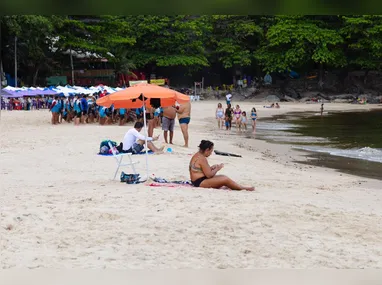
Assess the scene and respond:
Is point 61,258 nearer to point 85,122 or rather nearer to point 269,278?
point 269,278

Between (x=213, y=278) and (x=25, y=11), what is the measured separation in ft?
9.89

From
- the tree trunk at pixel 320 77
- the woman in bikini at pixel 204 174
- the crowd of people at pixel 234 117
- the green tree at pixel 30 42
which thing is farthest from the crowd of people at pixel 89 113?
the tree trunk at pixel 320 77

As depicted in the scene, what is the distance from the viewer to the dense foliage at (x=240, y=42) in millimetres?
48281

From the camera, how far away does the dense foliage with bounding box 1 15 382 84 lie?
4828 cm

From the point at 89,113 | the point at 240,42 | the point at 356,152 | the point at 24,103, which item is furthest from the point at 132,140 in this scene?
the point at 240,42

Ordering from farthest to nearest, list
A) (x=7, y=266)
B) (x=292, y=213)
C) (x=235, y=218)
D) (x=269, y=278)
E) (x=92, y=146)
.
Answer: (x=92, y=146)
(x=292, y=213)
(x=235, y=218)
(x=7, y=266)
(x=269, y=278)

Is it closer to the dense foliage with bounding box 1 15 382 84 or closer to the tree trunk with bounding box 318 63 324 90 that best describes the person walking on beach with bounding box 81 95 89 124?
the dense foliage with bounding box 1 15 382 84

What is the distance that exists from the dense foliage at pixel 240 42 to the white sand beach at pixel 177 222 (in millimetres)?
36373

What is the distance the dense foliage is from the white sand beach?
119ft

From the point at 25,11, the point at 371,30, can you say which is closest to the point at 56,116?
the point at 25,11

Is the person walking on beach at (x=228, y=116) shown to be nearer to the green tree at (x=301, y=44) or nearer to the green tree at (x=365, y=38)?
the green tree at (x=365, y=38)

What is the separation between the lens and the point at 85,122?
24.4 m

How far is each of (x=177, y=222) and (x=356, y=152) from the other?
1375 centimetres

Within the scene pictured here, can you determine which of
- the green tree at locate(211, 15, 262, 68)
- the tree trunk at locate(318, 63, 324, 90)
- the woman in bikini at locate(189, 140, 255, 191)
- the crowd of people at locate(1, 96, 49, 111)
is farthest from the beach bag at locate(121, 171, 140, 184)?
the tree trunk at locate(318, 63, 324, 90)
